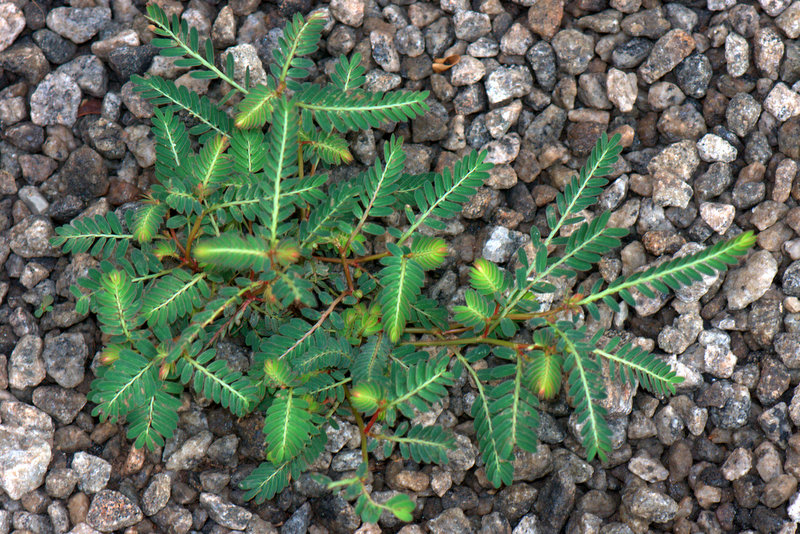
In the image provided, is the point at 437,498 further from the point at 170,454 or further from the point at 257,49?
the point at 257,49

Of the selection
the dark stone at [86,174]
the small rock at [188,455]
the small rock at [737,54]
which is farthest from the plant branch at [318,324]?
the small rock at [737,54]

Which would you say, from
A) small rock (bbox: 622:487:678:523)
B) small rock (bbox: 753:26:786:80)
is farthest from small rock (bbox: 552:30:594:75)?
small rock (bbox: 622:487:678:523)

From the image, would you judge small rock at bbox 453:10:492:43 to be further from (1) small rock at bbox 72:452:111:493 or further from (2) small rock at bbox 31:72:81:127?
(1) small rock at bbox 72:452:111:493

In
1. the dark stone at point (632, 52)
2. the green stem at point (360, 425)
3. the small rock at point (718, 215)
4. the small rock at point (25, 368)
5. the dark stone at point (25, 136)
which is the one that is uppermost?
the dark stone at point (632, 52)

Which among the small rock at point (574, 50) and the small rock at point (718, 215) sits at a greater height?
the small rock at point (574, 50)

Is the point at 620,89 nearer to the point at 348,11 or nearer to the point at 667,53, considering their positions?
the point at 667,53

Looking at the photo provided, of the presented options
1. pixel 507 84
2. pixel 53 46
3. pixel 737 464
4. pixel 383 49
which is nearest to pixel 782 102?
pixel 507 84

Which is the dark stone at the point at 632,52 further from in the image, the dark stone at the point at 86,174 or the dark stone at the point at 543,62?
the dark stone at the point at 86,174

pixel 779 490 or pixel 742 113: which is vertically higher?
pixel 742 113
